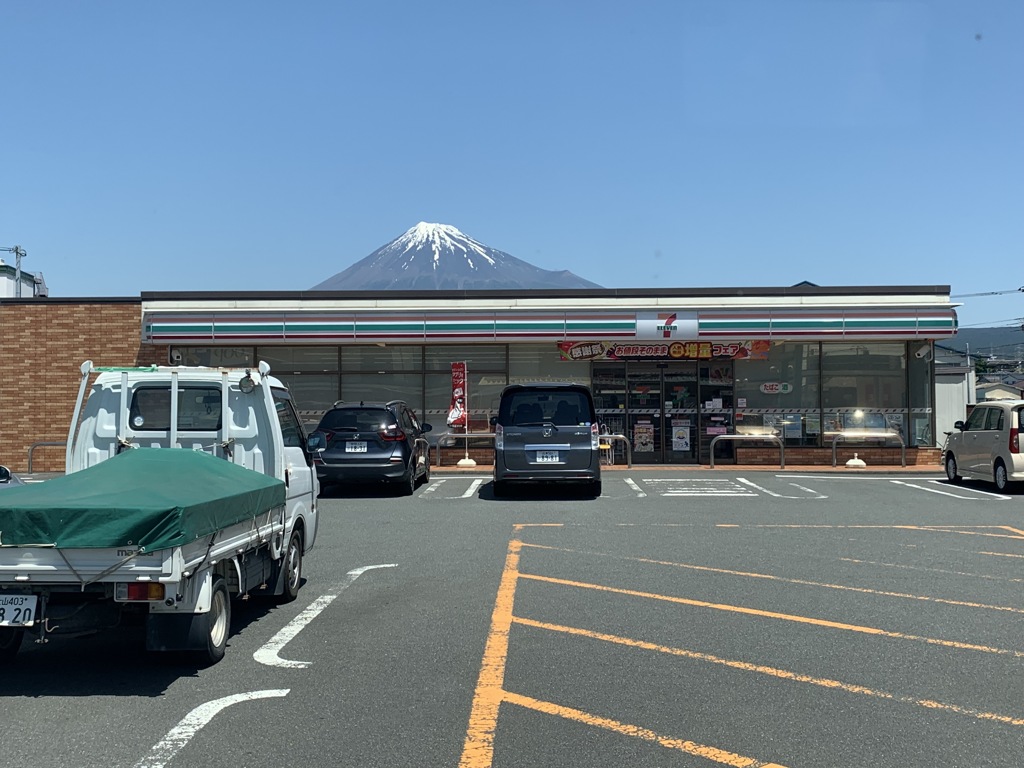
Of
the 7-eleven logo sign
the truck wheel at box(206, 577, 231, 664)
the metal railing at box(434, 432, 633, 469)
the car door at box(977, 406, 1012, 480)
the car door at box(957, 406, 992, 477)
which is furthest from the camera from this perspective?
the 7-eleven logo sign

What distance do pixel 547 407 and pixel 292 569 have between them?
747 cm

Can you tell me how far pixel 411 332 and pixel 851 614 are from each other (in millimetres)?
16071

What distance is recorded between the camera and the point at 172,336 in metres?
22.0

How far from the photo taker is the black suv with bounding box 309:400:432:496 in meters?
15.2

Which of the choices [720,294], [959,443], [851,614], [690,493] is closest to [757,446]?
[720,294]

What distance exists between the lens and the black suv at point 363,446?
15.2 m

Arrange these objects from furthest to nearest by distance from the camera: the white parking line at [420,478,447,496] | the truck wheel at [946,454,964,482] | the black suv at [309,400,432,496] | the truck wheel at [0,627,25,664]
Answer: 1. the truck wheel at [946,454,964,482]
2. the white parking line at [420,478,447,496]
3. the black suv at [309,400,432,496]
4. the truck wheel at [0,627,25,664]

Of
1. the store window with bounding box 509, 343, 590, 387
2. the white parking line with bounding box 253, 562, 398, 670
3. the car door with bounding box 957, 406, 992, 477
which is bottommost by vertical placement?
the white parking line with bounding box 253, 562, 398, 670

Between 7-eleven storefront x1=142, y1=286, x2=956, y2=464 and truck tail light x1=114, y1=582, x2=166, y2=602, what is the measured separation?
1718 centimetres

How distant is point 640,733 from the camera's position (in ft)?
14.8

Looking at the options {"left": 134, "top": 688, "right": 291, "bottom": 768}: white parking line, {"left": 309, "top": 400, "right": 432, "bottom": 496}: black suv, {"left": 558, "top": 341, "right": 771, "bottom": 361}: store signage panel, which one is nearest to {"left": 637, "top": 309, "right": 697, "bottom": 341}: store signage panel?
{"left": 558, "top": 341, "right": 771, "bottom": 361}: store signage panel

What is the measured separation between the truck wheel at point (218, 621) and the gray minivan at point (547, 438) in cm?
872

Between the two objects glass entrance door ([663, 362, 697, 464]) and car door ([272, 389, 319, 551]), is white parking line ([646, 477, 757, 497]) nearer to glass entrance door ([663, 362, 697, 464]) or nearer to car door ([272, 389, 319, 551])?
glass entrance door ([663, 362, 697, 464])

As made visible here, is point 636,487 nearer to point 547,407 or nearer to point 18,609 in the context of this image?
point 547,407
